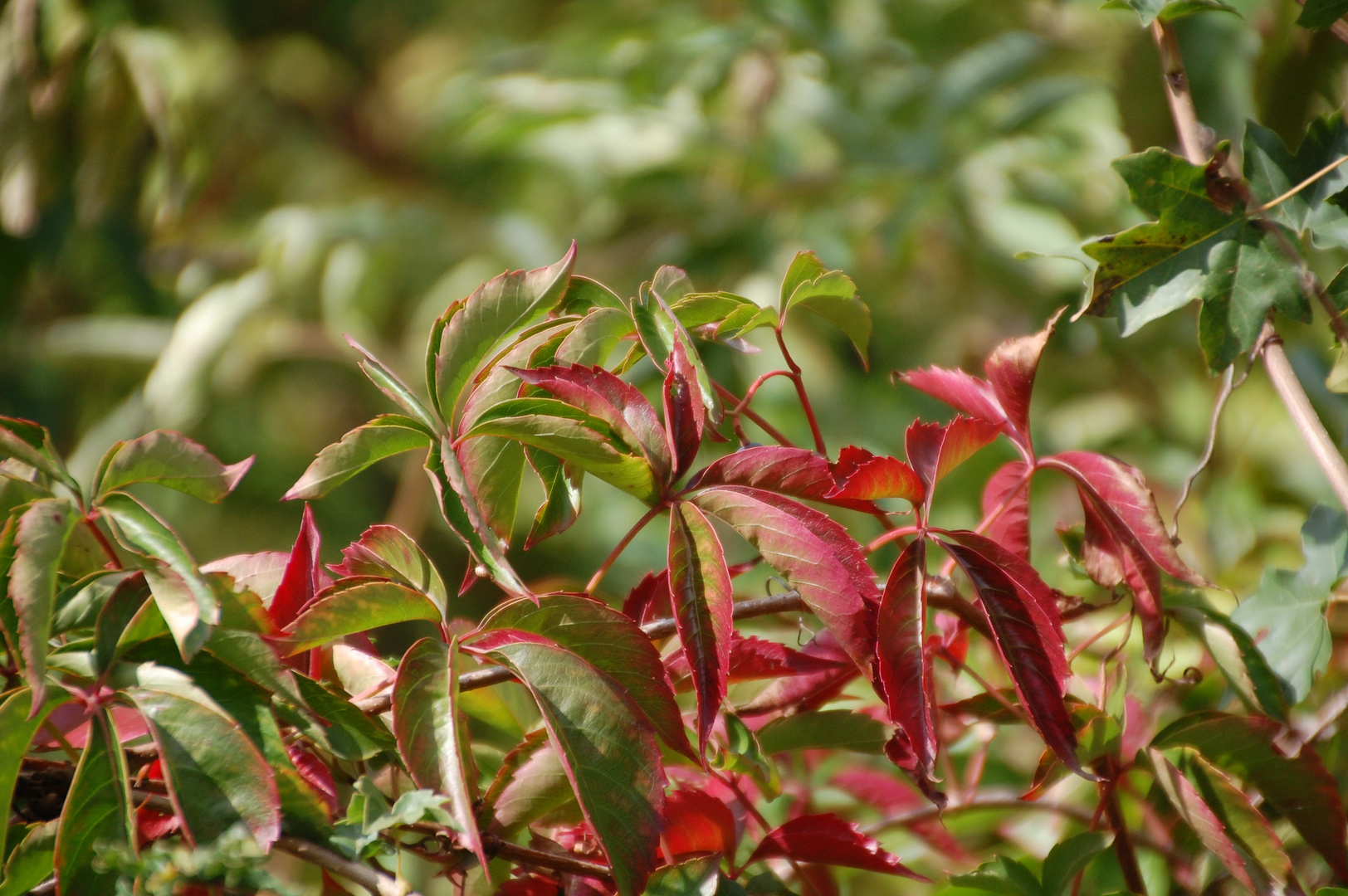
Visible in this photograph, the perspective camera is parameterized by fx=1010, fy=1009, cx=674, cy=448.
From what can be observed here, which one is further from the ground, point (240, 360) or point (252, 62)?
point (252, 62)

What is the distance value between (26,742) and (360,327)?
131cm

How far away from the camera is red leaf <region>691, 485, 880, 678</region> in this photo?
0.87ft

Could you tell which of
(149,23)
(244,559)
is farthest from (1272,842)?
(149,23)

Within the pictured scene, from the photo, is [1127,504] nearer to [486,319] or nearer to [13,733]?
[486,319]

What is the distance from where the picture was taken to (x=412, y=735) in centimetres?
26

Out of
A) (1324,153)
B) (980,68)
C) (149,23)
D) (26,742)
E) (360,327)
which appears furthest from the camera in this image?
(360,327)

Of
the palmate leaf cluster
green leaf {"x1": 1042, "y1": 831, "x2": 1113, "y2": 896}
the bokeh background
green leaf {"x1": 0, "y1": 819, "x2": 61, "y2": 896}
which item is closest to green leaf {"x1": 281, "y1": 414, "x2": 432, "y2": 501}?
the palmate leaf cluster

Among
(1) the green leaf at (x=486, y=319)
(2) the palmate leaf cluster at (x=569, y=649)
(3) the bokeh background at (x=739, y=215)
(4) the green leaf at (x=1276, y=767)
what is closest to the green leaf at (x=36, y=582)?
(2) the palmate leaf cluster at (x=569, y=649)

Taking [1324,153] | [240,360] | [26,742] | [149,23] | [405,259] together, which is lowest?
[240,360]

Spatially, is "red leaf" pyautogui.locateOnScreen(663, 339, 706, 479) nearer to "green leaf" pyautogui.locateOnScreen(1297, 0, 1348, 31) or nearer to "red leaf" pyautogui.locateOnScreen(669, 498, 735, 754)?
"red leaf" pyautogui.locateOnScreen(669, 498, 735, 754)

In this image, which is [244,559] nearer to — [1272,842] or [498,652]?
[498,652]

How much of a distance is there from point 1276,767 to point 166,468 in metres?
0.35

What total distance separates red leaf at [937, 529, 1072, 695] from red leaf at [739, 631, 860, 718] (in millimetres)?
68

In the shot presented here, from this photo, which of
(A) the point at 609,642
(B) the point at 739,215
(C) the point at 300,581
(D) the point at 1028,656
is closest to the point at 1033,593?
(D) the point at 1028,656
